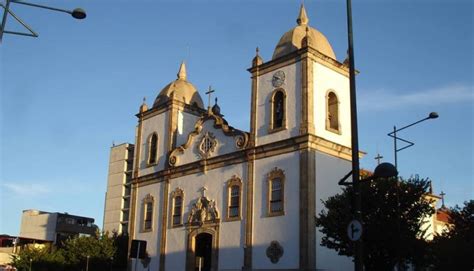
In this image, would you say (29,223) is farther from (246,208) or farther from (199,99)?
(246,208)

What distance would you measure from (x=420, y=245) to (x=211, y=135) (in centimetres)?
1751

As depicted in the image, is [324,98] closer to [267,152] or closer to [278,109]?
[278,109]

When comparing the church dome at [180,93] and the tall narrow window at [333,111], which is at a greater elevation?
the church dome at [180,93]

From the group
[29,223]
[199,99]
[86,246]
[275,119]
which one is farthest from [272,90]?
[29,223]

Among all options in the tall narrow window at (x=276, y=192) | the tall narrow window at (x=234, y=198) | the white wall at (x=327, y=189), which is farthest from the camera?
the tall narrow window at (x=234, y=198)

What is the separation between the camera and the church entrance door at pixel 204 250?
3744 cm

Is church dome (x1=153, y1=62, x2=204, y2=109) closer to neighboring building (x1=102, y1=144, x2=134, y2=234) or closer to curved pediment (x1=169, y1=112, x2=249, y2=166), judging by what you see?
curved pediment (x1=169, y1=112, x2=249, y2=166)

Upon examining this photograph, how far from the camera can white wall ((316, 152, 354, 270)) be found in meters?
31.2

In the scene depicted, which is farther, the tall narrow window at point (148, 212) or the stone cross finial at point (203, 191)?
the tall narrow window at point (148, 212)

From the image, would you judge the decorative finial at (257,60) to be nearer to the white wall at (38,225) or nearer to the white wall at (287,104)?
the white wall at (287,104)

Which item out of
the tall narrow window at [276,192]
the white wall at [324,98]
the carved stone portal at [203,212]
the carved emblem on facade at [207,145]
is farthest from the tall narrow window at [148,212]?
the white wall at [324,98]

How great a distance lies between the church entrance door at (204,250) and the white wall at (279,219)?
4.86 m

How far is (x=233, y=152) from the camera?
3706 cm

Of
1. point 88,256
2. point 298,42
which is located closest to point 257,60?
point 298,42
